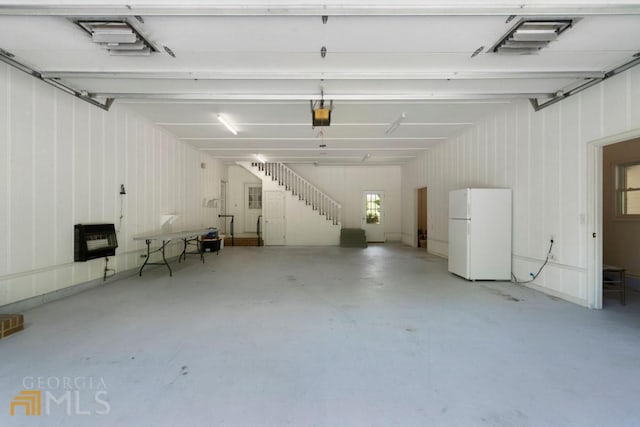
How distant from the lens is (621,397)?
201cm

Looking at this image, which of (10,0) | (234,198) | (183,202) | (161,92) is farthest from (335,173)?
(10,0)

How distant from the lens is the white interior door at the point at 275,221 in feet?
37.0

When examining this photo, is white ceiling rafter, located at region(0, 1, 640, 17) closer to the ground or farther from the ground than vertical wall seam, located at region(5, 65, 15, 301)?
farther from the ground

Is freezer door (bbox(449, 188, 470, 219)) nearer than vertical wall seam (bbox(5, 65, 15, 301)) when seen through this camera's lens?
No

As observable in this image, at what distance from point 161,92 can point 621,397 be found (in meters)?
6.24

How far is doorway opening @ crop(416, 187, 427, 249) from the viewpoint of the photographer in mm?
11134

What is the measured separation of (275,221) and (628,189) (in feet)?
31.8

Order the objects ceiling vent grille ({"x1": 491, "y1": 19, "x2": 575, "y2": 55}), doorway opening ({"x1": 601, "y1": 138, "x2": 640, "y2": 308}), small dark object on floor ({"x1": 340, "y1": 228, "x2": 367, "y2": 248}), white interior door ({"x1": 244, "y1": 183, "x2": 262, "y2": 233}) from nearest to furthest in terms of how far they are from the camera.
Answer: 1. ceiling vent grille ({"x1": 491, "y1": 19, "x2": 575, "y2": 55})
2. doorway opening ({"x1": 601, "y1": 138, "x2": 640, "y2": 308})
3. small dark object on floor ({"x1": 340, "y1": 228, "x2": 367, "y2": 248})
4. white interior door ({"x1": 244, "y1": 183, "x2": 262, "y2": 233})

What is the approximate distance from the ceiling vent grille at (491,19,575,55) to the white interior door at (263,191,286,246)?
8.93 meters

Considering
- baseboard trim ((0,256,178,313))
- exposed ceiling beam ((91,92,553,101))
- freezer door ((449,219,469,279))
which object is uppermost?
exposed ceiling beam ((91,92,553,101))

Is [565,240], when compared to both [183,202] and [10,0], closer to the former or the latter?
[10,0]

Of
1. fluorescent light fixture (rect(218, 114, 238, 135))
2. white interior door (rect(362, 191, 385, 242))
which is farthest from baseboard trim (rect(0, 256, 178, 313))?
white interior door (rect(362, 191, 385, 242))

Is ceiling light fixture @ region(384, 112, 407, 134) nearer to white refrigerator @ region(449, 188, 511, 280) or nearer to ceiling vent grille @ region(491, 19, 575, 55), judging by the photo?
white refrigerator @ region(449, 188, 511, 280)

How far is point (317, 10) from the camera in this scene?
2.51 m
